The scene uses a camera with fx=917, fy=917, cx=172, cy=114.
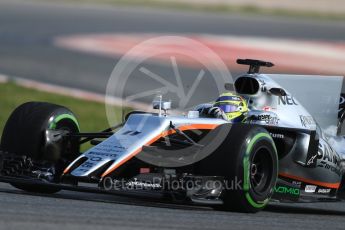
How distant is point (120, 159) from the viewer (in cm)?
818

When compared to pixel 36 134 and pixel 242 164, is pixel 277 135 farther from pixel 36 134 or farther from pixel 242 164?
pixel 36 134

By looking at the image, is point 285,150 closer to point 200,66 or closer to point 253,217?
point 253,217

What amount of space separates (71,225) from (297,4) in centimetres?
4717

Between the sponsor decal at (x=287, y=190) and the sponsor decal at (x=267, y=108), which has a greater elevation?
the sponsor decal at (x=267, y=108)

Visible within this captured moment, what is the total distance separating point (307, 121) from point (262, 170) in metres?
1.25

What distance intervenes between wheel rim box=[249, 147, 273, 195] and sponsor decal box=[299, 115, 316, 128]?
1.12 m

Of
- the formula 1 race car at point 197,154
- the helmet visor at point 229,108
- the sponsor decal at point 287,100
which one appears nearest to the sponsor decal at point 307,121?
the formula 1 race car at point 197,154

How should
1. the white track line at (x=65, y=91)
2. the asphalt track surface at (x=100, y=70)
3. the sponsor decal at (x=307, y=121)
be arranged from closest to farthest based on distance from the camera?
the asphalt track surface at (x=100, y=70), the sponsor decal at (x=307, y=121), the white track line at (x=65, y=91)

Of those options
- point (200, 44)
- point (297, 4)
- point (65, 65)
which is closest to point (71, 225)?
point (65, 65)

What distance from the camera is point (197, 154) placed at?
332 inches

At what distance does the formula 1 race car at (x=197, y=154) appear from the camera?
820 cm

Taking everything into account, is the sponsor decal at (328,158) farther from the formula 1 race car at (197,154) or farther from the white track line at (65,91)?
the white track line at (65,91)

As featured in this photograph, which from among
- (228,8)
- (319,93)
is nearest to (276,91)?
(319,93)

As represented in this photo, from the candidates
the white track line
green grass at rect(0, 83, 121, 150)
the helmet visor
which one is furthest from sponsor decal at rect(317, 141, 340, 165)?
the white track line
